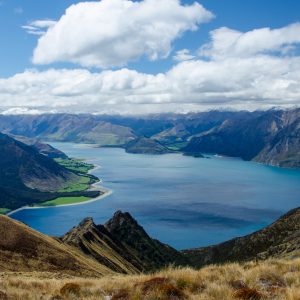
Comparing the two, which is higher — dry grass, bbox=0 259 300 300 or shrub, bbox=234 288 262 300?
shrub, bbox=234 288 262 300

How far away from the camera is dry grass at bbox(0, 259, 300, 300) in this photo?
59.1 feet

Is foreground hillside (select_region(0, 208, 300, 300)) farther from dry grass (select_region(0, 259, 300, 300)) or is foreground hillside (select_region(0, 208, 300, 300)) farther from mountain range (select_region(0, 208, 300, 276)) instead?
mountain range (select_region(0, 208, 300, 276))

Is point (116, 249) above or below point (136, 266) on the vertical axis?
above

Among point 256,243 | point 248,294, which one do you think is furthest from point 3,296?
point 256,243

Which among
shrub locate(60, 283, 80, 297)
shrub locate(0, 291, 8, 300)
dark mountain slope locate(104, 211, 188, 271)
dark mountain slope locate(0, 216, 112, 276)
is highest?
shrub locate(0, 291, 8, 300)

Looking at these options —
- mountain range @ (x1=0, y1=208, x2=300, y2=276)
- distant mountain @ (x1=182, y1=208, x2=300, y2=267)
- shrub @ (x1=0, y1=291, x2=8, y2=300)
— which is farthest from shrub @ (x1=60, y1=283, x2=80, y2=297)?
distant mountain @ (x1=182, y1=208, x2=300, y2=267)

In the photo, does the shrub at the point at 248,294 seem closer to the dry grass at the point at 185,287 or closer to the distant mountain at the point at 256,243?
the dry grass at the point at 185,287

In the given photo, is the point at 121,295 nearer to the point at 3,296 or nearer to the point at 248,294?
the point at 3,296

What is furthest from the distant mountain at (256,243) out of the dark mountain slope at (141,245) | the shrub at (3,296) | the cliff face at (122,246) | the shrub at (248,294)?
the shrub at (3,296)

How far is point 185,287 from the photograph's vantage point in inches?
791

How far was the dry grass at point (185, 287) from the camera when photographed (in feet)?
59.1

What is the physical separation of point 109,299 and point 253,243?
13110 cm

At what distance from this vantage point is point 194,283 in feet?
67.3

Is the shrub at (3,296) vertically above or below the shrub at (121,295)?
above
